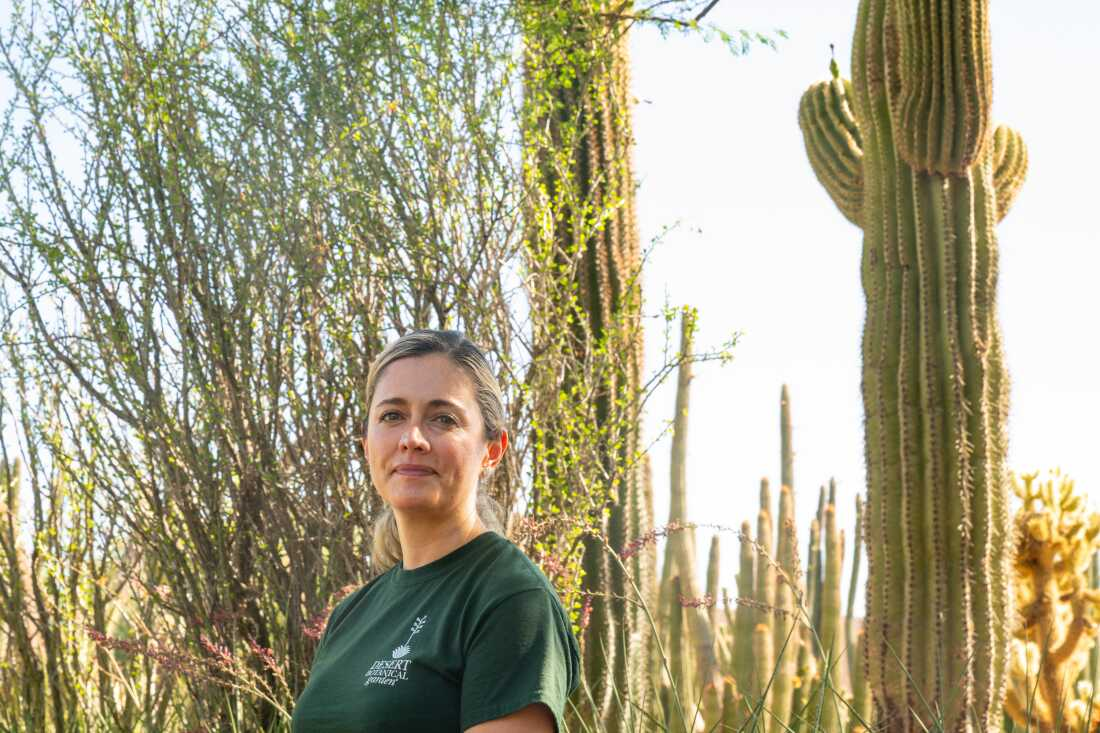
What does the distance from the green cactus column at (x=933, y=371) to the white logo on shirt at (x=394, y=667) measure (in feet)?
15.2

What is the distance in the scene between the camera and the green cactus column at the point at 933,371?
6.11 m

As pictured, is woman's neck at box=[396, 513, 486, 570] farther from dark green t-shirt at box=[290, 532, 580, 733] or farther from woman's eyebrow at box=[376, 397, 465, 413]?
woman's eyebrow at box=[376, 397, 465, 413]

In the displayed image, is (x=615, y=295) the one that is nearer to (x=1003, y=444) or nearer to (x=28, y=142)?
(x=1003, y=444)

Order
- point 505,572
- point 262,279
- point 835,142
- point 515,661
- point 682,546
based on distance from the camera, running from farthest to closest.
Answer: point 682,546, point 835,142, point 262,279, point 505,572, point 515,661

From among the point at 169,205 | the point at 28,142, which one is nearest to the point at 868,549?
the point at 169,205

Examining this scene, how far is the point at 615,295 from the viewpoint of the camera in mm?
5996

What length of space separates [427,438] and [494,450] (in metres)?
0.19

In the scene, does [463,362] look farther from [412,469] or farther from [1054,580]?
[1054,580]

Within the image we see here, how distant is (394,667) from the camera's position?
180cm

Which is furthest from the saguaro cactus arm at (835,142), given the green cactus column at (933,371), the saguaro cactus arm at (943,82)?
the saguaro cactus arm at (943,82)

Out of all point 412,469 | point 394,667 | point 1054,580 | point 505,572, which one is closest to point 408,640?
point 394,667

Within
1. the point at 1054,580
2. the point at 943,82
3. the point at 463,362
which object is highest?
the point at 943,82

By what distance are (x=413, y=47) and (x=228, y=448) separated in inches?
67.0

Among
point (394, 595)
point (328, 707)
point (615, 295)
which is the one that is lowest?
point (328, 707)
